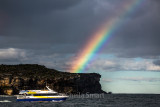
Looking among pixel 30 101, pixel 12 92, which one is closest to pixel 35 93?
pixel 30 101

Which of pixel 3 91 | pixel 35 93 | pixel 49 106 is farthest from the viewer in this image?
pixel 3 91

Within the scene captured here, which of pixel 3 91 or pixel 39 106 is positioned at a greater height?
pixel 3 91

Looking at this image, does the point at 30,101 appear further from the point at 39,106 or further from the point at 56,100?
the point at 39,106

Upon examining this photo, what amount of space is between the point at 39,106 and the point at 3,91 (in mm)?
114474

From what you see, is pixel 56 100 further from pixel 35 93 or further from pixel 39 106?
pixel 39 106

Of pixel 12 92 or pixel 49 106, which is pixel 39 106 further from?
pixel 12 92

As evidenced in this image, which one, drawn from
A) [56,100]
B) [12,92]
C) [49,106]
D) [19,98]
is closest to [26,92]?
[19,98]

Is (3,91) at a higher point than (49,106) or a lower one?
higher

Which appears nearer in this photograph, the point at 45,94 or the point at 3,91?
the point at 45,94

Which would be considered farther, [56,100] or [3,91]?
[3,91]

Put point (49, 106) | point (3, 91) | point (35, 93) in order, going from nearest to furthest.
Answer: point (49, 106) → point (35, 93) → point (3, 91)

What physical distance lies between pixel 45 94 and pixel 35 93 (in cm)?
679

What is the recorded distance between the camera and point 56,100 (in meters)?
111

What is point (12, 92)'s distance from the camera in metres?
200
